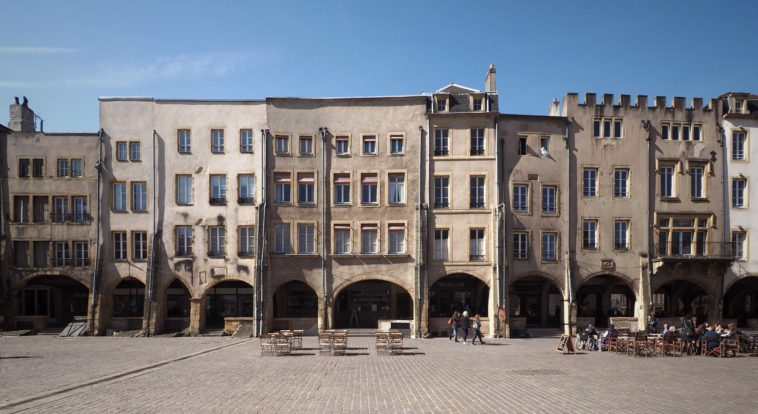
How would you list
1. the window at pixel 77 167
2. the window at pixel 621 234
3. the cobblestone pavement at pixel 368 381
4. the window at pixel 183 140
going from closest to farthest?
1. the cobblestone pavement at pixel 368 381
2. the window at pixel 621 234
3. the window at pixel 183 140
4. the window at pixel 77 167

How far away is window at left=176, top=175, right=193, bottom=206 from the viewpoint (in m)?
38.5

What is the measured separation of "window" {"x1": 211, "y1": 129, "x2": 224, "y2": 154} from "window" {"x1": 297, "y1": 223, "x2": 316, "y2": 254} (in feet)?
23.3

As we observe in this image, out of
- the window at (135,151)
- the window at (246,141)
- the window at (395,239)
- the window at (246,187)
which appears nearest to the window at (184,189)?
the window at (135,151)

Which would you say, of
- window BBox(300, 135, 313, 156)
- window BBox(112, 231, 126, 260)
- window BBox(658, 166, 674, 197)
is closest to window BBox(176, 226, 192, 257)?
→ window BBox(112, 231, 126, 260)

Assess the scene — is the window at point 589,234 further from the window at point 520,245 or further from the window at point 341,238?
the window at point 341,238

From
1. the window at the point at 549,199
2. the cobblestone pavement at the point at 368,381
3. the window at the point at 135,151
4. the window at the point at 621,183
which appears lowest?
the cobblestone pavement at the point at 368,381

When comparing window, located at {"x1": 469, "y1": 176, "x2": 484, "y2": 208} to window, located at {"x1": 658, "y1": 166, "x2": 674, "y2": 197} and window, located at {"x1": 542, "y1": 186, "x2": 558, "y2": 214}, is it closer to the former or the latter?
window, located at {"x1": 542, "y1": 186, "x2": 558, "y2": 214}

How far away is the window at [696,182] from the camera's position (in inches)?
1519

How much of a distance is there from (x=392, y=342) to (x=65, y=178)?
25236 mm

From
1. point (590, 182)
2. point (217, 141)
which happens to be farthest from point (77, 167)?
point (590, 182)

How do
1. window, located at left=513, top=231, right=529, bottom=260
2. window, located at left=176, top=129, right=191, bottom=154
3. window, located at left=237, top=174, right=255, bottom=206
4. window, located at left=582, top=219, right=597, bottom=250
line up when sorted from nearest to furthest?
window, located at left=513, top=231, right=529, bottom=260 < window, located at left=582, top=219, right=597, bottom=250 < window, located at left=237, top=174, right=255, bottom=206 < window, located at left=176, top=129, right=191, bottom=154

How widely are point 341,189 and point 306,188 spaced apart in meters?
2.23

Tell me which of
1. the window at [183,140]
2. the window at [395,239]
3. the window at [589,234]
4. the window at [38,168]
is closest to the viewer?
the window at [395,239]

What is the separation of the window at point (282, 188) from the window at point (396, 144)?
22.4 feet
